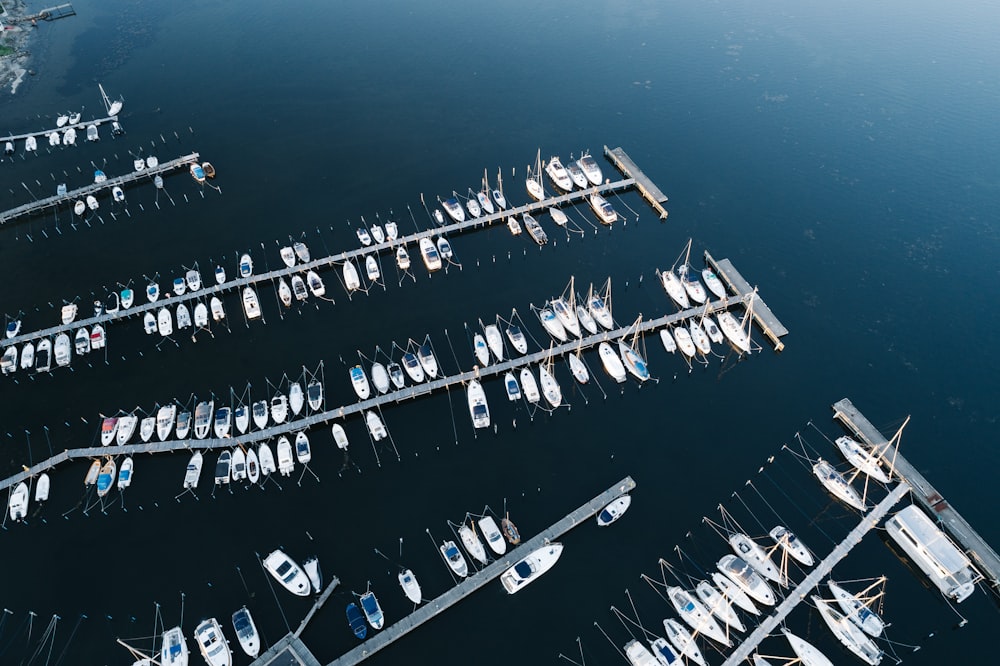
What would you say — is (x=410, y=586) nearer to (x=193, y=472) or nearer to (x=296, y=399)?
(x=296, y=399)

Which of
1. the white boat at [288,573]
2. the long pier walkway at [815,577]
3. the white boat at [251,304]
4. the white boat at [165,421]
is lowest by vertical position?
the long pier walkway at [815,577]

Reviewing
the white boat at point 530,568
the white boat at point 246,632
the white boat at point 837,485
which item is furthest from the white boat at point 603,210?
the white boat at point 246,632

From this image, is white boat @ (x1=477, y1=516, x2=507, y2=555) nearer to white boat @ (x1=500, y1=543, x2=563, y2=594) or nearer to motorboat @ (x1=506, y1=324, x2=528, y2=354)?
white boat @ (x1=500, y1=543, x2=563, y2=594)

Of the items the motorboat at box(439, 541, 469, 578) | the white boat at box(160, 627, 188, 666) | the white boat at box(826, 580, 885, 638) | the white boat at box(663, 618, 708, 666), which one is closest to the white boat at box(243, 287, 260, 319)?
the white boat at box(160, 627, 188, 666)

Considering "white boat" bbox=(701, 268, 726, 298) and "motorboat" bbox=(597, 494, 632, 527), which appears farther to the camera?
"white boat" bbox=(701, 268, 726, 298)

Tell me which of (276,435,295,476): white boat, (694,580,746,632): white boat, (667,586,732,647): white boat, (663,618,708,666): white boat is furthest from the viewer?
(276,435,295,476): white boat

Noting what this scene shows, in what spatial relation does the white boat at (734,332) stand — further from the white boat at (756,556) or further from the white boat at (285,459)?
the white boat at (285,459)

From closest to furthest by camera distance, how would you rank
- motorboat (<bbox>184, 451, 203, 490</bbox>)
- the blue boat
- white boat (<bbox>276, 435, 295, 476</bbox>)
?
the blue boat, motorboat (<bbox>184, 451, 203, 490</bbox>), white boat (<bbox>276, 435, 295, 476</bbox>)

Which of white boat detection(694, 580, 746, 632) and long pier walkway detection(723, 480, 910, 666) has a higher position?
white boat detection(694, 580, 746, 632)
